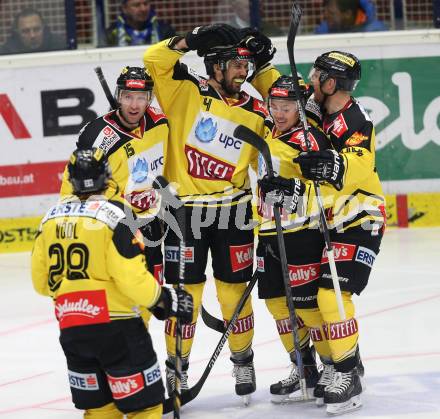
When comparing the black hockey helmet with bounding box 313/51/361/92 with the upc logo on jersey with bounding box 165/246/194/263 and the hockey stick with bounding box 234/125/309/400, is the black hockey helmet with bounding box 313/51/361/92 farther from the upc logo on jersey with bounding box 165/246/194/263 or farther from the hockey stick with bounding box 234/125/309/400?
the upc logo on jersey with bounding box 165/246/194/263

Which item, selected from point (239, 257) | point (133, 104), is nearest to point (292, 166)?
point (239, 257)

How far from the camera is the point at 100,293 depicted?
4078 millimetres

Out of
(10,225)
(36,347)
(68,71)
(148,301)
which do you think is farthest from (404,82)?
(148,301)

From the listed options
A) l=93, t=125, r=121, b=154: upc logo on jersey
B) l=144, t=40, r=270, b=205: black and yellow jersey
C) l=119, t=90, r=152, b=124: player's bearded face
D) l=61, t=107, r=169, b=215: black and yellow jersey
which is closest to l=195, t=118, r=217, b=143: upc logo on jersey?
l=144, t=40, r=270, b=205: black and yellow jersey

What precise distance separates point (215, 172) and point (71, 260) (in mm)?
1295

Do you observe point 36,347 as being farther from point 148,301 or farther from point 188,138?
point 148,301

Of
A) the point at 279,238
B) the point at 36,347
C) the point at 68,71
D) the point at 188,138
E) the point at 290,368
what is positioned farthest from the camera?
the point at 68,71

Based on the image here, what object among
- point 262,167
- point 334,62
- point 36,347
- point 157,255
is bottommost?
point 36,347

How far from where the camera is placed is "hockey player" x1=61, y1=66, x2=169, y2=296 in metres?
5.14

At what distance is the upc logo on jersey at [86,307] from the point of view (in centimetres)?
408

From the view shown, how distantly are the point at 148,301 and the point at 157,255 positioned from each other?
43.5 inches

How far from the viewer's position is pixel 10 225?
8.88 meters

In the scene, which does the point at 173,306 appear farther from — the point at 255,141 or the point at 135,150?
the point at 135,150

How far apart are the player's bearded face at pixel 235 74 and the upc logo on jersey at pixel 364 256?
91 centimetres
